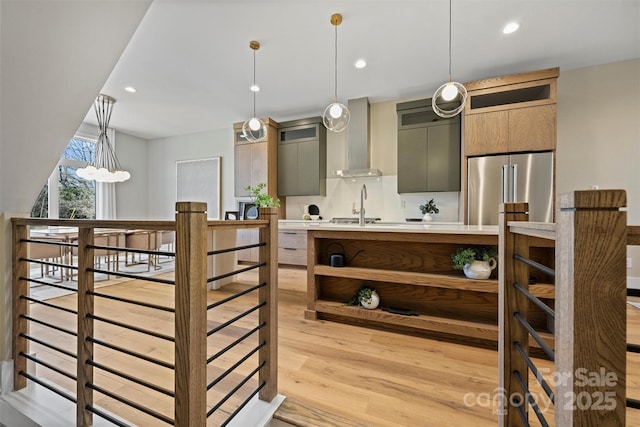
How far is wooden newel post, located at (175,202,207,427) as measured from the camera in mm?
821

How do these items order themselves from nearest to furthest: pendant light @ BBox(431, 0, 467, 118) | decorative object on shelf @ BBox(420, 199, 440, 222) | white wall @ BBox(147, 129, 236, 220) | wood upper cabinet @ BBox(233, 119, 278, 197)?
pendant light @ BBox(431, 0, 467, 118)
decorative object on shelf @ BBox(420, 199, 440, 222)
wood upper cabinet @ BBox(233, 119, 278, 197)
white wall @ BBox(147, 129, 236, 220)

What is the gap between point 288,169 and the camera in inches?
196

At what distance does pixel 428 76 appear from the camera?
3633 millimetres

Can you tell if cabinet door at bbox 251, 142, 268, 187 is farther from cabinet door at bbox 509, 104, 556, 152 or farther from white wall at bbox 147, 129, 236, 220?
cabinet door at bbox 509, 104, 556, 152

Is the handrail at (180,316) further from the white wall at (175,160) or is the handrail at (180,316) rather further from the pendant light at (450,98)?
the white wall at (175,160)

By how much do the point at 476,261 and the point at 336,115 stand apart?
185cm

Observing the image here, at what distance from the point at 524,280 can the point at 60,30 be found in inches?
88.1

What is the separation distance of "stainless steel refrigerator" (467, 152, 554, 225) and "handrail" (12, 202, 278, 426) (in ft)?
10.5

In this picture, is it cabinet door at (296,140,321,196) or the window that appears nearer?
cabinet door at (296,140,321,196)

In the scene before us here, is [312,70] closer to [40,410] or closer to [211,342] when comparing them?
[211,342]

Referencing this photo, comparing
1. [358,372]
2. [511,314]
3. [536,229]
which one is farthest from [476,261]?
[536,229]

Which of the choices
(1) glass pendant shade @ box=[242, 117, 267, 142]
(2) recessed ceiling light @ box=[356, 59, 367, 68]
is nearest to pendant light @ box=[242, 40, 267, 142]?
(1) glass pendant shade @ box=[242, 117, 267, 142]

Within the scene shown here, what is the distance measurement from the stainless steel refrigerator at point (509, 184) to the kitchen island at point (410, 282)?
1.68 m

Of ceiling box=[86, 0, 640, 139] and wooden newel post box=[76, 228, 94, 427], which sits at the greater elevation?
ceiling box=[86, 0, 640, 139]
